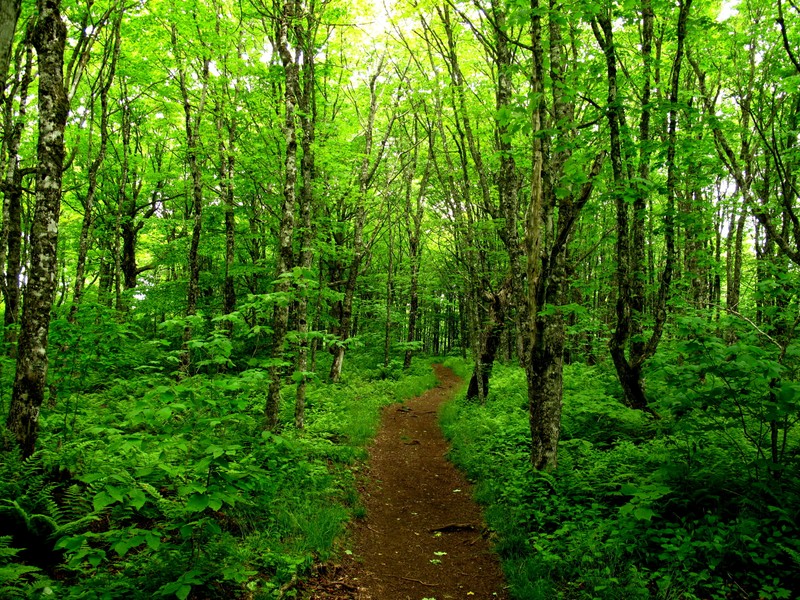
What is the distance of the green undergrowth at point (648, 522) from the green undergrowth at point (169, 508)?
259 cm

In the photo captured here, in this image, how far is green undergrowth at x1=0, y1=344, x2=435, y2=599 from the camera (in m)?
3.42

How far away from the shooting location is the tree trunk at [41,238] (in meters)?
5.36

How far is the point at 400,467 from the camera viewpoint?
31.3ft

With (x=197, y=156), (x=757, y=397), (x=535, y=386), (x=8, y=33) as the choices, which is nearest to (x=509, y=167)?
(x=535, y=386)

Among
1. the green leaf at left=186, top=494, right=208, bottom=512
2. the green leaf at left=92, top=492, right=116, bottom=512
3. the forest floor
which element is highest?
the green leaf at left=92, top=492, right=116, bottom=512

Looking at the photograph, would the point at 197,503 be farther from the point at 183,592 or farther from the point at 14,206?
the point at 14,206

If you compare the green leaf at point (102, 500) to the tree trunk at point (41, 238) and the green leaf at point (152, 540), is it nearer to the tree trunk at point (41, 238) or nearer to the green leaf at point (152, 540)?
the green leaf at point (152, 540)

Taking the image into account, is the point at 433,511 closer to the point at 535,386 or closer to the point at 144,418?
the point at 535,386

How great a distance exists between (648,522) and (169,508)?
4.97 metres

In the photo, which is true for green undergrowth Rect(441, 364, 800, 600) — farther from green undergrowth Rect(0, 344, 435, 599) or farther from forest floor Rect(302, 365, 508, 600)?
green undergrowth Rect(0, 344, 435, 599)

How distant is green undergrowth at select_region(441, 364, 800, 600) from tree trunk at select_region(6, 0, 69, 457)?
639 centimetres

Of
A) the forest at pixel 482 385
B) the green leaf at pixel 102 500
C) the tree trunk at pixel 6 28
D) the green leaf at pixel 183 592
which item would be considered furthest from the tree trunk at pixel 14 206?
the green leaf at pixel 183 592

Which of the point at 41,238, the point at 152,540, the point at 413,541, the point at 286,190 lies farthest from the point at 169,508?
the point at 286,190

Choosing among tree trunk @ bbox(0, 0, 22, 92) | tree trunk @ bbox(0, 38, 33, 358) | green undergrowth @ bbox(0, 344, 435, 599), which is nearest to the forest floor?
green undergrowth @ bbox(0, 344, 435, 599)
